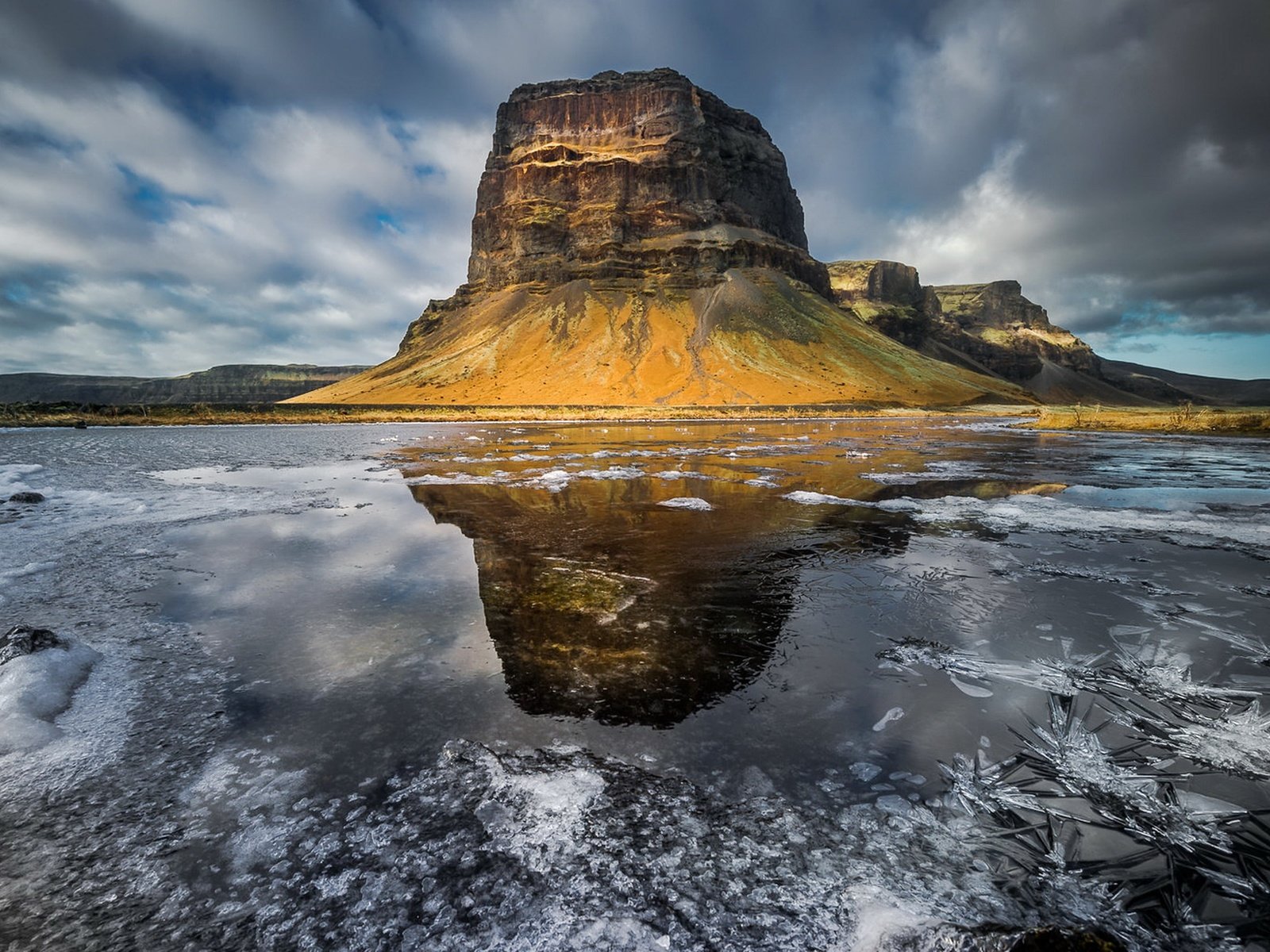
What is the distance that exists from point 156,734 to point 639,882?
3.54 meters

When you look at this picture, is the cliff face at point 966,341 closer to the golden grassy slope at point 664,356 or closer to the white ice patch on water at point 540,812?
the golden grassy slope at point 664,356

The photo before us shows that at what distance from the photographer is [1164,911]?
2.41m

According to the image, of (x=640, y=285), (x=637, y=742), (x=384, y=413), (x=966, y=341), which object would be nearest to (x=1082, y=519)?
(x=637, y=742)

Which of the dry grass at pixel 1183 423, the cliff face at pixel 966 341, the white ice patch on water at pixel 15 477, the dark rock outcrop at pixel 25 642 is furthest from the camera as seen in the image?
the cliff face at pixel 966 341

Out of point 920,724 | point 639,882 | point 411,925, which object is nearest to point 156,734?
point 411,925

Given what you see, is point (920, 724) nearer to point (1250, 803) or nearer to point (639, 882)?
point (1250, 803)

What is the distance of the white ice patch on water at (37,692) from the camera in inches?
147

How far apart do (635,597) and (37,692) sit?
17.0 ft

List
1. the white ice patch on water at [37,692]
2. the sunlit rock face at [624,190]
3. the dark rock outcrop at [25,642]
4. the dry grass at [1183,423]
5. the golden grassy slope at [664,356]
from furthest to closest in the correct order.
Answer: the sunlit rock face at [624,190] < the golden grassy slope at [664,356] < the dry grass at [1183,423] < the dark rock outcrop at [25,642] < the white ice patch on water at [37,692]

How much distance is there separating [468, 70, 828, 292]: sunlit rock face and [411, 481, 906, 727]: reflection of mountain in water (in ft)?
372

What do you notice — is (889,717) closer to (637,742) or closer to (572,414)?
(637,742)

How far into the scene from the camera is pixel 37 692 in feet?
13.6

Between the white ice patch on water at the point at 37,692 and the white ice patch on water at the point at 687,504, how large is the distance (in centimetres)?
954

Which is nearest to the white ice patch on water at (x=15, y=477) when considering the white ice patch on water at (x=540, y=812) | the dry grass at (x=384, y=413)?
the white ice patch on water at (x=540, y=812)
